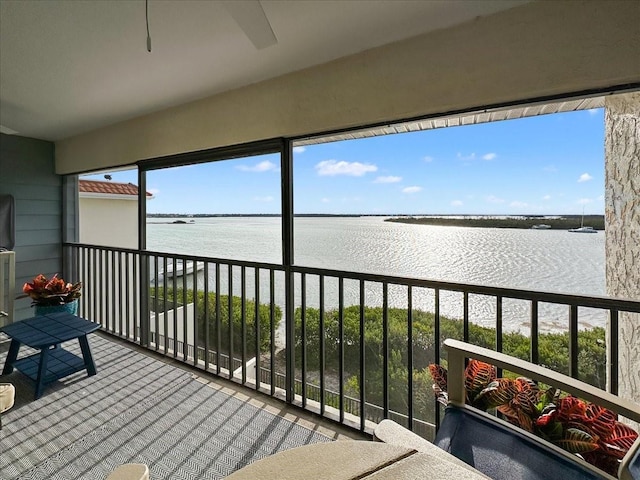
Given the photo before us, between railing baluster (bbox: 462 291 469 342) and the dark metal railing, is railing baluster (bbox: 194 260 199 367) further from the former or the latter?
railing baluster (bbox: 462 291 469 342)

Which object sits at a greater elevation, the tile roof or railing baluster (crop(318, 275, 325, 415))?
the tile roof

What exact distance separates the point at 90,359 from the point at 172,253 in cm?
107

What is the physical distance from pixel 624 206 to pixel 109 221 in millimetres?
5658

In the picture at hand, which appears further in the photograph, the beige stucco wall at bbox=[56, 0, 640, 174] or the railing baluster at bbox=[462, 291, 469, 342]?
the railing baluster at bbox=[462, 291, 469, 342]

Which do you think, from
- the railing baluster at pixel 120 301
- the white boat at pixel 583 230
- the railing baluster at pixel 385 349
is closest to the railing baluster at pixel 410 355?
the railing baluster at pixel 385 349

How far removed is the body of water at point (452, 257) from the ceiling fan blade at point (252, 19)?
3.95 ft

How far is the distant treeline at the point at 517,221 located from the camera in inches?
65.5

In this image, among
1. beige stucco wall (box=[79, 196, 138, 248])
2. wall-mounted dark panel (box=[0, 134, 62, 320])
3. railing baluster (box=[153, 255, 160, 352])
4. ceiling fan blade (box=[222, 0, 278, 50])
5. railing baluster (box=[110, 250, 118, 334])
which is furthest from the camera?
beige stucco wall (box=[79, 196, 138, 248])

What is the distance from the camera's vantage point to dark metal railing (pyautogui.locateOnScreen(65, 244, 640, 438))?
171cm

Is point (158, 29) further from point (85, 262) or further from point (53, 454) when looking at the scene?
point (85, 262)

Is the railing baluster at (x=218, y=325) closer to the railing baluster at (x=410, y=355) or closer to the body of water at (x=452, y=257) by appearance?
the body of water at (x=452, y=257)

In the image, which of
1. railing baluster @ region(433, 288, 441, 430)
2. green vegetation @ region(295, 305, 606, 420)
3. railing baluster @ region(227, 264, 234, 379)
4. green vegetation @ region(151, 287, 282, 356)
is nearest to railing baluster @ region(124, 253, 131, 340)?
green vegetation @ region(151, 287, 282, 356)

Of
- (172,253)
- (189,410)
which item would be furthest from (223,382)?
(172,253)

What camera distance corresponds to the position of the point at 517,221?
1747mm
